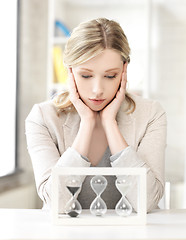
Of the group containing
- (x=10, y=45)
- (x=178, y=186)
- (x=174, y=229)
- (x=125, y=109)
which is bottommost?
(x=178, y=186)

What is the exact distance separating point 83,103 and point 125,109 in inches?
8.5

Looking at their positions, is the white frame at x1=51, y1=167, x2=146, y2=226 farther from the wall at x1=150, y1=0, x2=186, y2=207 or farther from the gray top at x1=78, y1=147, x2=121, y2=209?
the wall at x1=150, y1=0, x2=186, y2=207

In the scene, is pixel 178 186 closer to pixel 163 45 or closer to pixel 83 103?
pixel 163 45

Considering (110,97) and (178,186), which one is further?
(178,186)

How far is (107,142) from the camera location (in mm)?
2121

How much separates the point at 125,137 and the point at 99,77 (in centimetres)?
33

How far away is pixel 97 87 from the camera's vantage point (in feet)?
6.23

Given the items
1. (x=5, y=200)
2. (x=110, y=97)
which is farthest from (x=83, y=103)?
(x=5, y=200)

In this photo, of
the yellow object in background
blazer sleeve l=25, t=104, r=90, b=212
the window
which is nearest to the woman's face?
blazer sleeve l=25, t=104, r=90, b=212

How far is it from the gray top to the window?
1601 mm

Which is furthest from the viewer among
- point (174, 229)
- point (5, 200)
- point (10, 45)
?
point (10, 45)

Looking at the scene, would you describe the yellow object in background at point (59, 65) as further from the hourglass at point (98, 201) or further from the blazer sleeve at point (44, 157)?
the hourglass at point (98, 201)

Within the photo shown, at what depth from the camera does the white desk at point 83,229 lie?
1.42 meters

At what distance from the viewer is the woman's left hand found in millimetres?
2035
